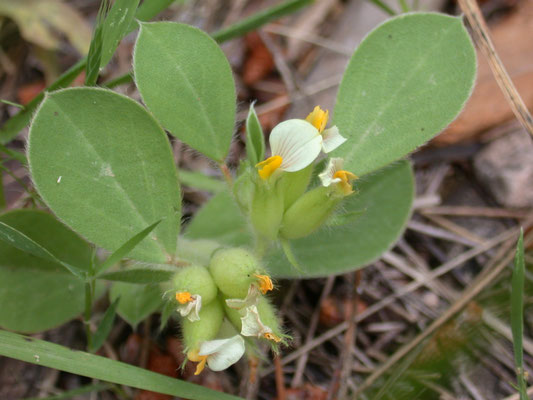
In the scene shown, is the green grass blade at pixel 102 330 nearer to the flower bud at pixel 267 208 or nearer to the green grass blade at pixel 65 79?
the flower bud at pixel 267 208

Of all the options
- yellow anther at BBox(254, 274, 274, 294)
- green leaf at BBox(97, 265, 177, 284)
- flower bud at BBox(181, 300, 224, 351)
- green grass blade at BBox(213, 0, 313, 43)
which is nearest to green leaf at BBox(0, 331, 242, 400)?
flower bud at BBox(181, 300, 224, 351)

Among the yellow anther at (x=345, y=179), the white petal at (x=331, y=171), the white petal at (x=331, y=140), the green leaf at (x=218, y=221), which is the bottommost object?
the green leaf at (x=218, y=221)

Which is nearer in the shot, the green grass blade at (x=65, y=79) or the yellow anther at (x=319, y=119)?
the yellow anther at (x=319, y=119)

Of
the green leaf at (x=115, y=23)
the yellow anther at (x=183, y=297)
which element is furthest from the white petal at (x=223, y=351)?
the green leaf at (x=115, y=23)

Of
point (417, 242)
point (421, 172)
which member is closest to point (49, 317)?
point (417, 242)

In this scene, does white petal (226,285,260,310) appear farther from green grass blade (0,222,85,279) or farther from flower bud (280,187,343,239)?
green grass blade (0,222,85,279)

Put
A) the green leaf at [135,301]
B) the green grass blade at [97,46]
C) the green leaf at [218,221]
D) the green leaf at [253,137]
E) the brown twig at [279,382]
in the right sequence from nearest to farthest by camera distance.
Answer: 1. the green leaf at [253,137]
2. the green grass blade at [97,46]
3. the green leaf at [135,301]
4. the brown twig at [279,382]
5. the green leaf at [218,221]

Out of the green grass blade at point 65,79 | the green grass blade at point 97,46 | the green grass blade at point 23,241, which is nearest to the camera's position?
the green grass blade at point 23,241
